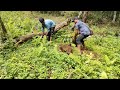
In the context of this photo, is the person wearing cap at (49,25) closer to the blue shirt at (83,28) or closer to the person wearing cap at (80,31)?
the person wearing cap at (80,31)

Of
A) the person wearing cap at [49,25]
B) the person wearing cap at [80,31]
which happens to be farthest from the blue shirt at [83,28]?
the person wearing cap at [49,25]

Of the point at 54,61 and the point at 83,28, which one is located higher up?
the point at 83,28

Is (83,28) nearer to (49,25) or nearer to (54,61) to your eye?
(49,25)

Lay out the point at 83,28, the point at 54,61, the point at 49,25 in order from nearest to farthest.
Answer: the point at 54,61
the point at 83,28
the point at 49,25

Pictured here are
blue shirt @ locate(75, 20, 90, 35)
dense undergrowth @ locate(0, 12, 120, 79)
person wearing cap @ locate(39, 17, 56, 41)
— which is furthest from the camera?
person wearing cap @ locate(39, 17, 56, 41)

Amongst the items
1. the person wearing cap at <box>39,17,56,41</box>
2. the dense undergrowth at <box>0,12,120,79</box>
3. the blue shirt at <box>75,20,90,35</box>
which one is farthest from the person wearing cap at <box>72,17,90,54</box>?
the person wearing cap at <box>39,17,56,41</box>

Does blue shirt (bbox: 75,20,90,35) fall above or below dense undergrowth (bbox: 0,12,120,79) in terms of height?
above

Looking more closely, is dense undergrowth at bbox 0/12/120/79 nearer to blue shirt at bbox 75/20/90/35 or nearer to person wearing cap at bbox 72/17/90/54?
person wearing cap at bbox 72/17/90/54

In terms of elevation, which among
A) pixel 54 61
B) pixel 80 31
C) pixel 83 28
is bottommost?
pixel 54 61

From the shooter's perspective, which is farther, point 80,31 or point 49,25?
point 49,25

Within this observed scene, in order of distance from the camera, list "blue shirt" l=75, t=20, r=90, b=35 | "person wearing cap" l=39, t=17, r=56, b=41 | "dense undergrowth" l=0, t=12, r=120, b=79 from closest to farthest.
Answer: "dense undergrowth" l=0, t=12, r=120, b=79
"blue shirt" l=75, t=20, r=90, b=35
"person wearing cap" l=39, t=17, r=56, b=41

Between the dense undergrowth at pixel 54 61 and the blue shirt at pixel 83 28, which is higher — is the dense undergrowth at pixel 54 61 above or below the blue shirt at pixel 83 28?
below

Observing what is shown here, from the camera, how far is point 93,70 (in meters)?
8.27

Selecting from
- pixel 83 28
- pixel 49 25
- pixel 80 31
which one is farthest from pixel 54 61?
pixel 49 25
